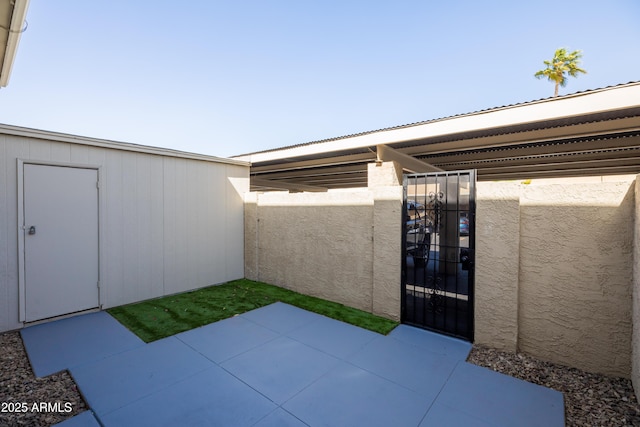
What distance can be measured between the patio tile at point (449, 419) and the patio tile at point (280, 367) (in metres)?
1.18

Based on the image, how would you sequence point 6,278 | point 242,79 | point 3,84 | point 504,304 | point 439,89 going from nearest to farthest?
point 3,84 < point 504,304 < point 6,278 < point 242,79 < point 439,89

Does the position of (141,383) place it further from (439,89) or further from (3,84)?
(439,89)

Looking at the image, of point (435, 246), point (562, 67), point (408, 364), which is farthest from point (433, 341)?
point (562, 67)

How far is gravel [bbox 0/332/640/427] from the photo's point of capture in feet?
7.87

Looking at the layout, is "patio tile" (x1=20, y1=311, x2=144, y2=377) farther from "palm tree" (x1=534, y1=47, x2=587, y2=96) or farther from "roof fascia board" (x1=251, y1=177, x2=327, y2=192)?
"palm tree" (x1=534, y1=47, x2=587, y2=96)

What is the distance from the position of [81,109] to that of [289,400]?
9.17m

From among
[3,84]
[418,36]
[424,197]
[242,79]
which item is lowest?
[424,197]

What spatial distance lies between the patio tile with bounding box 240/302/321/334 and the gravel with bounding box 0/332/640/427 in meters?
2.35

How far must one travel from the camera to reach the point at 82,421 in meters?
2.33

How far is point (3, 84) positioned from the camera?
3.24m

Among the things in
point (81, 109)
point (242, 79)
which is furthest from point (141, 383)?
point (242, 79)

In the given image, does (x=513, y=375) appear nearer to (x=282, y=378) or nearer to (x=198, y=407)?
(x=282, y=378)

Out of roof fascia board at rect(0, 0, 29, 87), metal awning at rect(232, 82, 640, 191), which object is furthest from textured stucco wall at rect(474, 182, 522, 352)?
roof fascia board at rect(0, 0, 29, 87)

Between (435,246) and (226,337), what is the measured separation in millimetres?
3508
